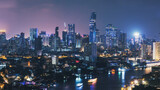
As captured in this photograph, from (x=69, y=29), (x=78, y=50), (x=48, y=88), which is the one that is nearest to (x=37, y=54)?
(x=78, y=50)

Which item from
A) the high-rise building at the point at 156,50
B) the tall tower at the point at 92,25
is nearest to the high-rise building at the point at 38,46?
the tall tower at the point at 92,25

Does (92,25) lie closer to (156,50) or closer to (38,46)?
(38,46)

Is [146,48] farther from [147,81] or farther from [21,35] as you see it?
[147,81]

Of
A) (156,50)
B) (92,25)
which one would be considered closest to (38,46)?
(92,25)

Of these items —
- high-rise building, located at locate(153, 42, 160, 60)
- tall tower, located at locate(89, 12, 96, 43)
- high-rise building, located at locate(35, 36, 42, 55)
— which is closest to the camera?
high-rise building, located at locate(153, 42, 160, 60)

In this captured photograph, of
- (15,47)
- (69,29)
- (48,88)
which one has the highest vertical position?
(69,29)

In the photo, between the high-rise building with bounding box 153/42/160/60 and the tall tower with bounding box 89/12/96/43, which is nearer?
the high-rise building with bounding box 153/42/160/60

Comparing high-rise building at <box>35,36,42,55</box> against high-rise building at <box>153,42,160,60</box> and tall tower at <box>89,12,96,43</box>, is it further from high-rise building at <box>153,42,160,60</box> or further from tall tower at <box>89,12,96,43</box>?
high-rise building at <box>153,42,160,60</box>

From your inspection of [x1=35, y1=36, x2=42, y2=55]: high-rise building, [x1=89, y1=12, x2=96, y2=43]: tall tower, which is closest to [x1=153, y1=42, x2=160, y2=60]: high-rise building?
[x1=89, y1=12, x2=96, y2=43]: tall tower

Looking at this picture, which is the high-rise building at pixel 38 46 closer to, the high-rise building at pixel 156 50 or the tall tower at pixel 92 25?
the tall tower at pixel 92 25

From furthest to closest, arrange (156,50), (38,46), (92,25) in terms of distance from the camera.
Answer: (92,25) < (38,46) < (156,50)

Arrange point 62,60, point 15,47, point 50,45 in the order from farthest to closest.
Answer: point 50,45, point 15,47, point 62,60
